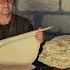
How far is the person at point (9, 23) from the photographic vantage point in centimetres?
210

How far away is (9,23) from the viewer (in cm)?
220

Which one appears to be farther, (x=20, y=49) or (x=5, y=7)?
(x=5, y=7)

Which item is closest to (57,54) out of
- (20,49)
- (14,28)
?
(20,49)

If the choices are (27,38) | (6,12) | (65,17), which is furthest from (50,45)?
(65,17)

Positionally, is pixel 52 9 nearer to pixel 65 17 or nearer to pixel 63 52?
pixel 65 17

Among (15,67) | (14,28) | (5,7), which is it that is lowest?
(15,67)

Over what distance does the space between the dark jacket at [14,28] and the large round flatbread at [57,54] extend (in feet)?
0.81

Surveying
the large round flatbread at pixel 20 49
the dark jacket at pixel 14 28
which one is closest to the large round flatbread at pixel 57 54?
the large round flatbread at pixel 20 49

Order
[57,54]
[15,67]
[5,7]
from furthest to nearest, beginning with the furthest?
[5,7] < [57,54] < [15,67]

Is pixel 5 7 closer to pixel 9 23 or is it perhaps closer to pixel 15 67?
pixel 9 23

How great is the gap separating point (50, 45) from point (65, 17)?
2.14 ft

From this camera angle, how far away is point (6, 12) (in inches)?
82.7

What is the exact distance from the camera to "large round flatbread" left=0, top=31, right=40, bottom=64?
74.5 inches

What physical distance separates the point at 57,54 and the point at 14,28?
419 mm
